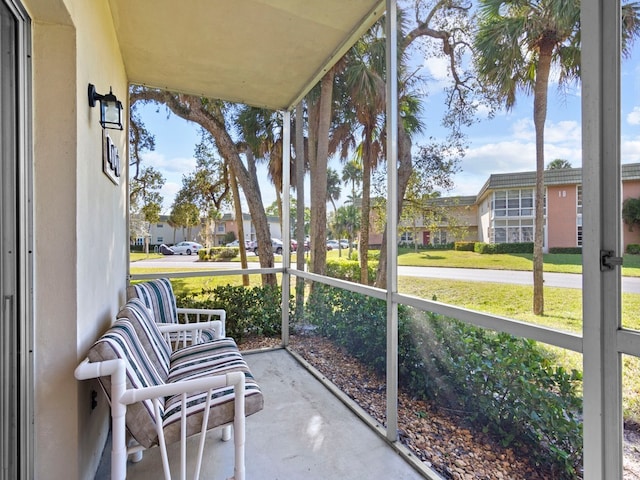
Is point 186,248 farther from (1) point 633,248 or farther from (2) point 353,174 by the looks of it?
(1) point 633,248

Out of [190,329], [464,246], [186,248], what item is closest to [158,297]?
[190,329]

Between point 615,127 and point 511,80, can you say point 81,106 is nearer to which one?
point 511,80

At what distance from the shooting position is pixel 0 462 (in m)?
1.17

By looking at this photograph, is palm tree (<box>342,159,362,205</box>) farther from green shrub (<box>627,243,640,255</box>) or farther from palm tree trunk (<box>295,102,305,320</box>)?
green shrub (<box>627,243,640,255</box>)

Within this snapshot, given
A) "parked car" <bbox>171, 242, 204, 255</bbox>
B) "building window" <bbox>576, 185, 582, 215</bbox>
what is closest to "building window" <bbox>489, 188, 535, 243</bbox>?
"building window" <bbox>576, 185, 582, 215</bbox>

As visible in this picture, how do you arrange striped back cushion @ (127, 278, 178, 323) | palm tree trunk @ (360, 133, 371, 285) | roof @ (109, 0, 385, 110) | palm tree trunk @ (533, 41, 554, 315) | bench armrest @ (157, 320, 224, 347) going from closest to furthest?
palm tree trunk @ (533, 41, 554, 315)
roof @ (109, 0, 385, 110)
bench armrest @ (157, 320, 224, 347)
striped back cushion @ (127, 278, 178, 323)
palm tree trunk @ (360, 133, 371, 285)

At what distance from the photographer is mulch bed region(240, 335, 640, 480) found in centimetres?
151

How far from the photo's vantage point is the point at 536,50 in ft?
4.22

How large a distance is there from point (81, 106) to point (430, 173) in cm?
179

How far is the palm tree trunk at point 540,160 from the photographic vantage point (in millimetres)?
1258

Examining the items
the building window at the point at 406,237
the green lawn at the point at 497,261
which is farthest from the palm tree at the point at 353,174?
the green lawn at the point at 497,261

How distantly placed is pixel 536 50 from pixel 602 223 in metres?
0.72

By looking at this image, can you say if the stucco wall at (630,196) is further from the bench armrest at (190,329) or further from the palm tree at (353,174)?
the bench armrest at (190,329)

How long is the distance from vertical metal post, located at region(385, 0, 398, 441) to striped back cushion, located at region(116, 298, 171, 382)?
1319mm
